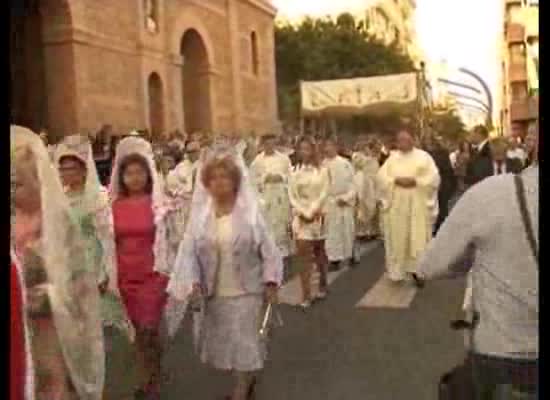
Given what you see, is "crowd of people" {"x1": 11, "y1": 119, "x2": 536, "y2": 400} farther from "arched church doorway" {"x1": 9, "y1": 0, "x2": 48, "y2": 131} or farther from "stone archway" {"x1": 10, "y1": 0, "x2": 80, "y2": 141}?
"arched church doorway" {"x1": 9, "y1": 0, "x2": 48, "y2": 131}

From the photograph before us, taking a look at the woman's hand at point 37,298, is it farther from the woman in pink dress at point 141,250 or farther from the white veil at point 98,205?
the woman in pink dress at point 141,250

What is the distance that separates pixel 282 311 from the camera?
29.0 feet

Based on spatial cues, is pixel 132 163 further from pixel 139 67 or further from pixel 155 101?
pixel 155 101

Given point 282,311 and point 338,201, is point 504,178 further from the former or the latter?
point 338,201

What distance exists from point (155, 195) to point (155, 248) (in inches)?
13.8

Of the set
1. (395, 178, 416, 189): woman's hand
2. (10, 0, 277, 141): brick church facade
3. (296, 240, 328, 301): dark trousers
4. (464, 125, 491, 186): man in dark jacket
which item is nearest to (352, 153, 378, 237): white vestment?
(464, 125, 491, 186): man in dark jacket

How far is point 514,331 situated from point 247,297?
2.53m

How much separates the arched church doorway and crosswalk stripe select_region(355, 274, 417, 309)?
12678 mm

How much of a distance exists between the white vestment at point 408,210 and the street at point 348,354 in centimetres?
66

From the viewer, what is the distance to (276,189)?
12594 millimetres

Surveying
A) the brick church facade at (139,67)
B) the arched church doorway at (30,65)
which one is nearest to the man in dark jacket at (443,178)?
the brick church facade at (139,67)

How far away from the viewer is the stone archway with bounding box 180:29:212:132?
31891mm

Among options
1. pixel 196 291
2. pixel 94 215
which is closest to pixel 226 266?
pixel 196 291

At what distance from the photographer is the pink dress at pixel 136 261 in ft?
18.9
